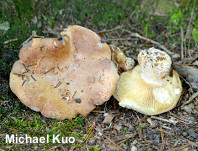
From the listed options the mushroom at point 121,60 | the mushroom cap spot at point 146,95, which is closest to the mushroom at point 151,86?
the mushroom cap spot at point 146,95

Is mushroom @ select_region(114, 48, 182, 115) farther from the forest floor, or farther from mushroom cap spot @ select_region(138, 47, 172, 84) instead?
the forest floor

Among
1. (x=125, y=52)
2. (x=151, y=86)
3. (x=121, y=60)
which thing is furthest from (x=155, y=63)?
(x=125, y=52)

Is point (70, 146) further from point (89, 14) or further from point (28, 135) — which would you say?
point (89, 14)

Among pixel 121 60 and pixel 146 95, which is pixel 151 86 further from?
pixel 121 60

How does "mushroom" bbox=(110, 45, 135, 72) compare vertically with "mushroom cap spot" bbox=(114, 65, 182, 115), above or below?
above

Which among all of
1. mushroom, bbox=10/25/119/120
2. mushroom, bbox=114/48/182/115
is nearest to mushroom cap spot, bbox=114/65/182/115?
mushroom, bbox=114/48/182/115

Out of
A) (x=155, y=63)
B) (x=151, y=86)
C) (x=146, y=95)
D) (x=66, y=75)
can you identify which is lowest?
(x=146, y=95)
